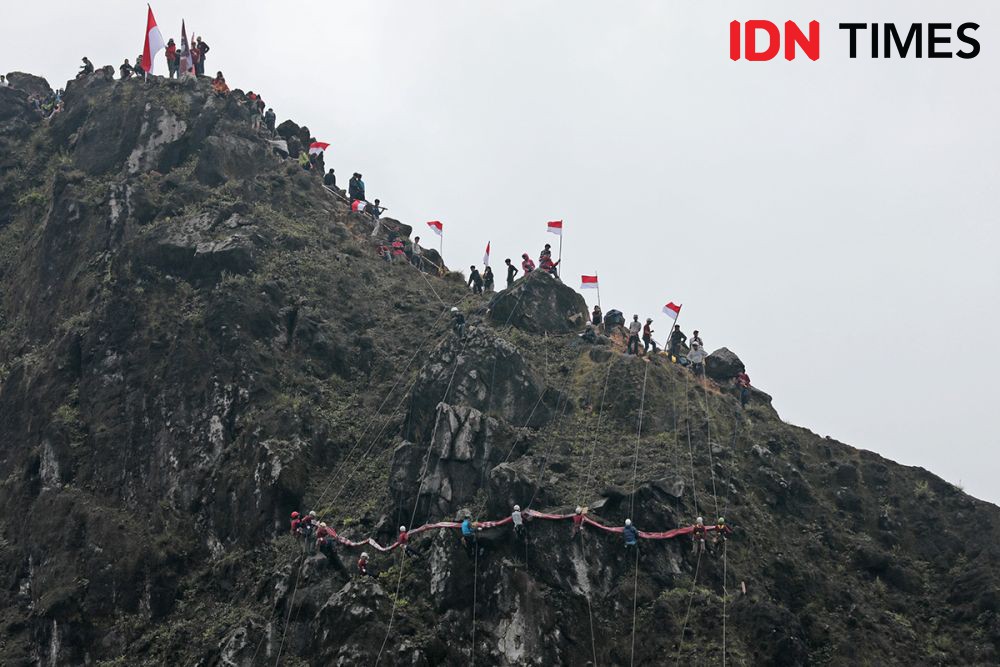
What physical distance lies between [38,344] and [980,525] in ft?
113

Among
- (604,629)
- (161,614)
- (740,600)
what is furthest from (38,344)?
(740,600)

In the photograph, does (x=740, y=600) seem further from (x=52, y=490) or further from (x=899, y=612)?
(x=52, y=490)

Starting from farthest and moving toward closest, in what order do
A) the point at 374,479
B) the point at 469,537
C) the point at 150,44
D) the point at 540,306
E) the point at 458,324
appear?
1. the point at 150,44
2. the point at 540,306
3. the point at 458,324
4. the point at 374,479
5. the point at 469,537

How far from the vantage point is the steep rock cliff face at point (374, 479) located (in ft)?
91.2

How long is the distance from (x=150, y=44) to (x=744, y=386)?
3247 cm

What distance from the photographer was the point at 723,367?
134 ft

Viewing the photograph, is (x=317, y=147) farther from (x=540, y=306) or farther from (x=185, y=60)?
(x=540, y=306)

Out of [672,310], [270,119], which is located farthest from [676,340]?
[270,119]

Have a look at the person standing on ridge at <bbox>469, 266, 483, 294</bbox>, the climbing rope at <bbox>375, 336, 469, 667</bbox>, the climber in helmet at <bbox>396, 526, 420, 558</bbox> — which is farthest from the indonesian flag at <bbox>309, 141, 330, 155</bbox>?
the climber in helmet at <bbox>396, 526, 420, 558</bbox>

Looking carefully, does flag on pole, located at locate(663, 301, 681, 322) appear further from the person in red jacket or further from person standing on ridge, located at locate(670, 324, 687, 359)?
the person in red jacket

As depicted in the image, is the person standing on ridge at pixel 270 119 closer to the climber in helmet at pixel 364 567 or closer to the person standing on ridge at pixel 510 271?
the person standing on ridge at pixel 510 271

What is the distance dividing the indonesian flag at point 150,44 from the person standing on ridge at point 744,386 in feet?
104

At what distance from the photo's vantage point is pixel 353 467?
1350 inches

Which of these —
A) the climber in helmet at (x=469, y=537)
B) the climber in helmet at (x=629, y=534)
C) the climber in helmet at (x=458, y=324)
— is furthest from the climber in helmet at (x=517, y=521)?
the climber in helmet at (x=458, y=324)
